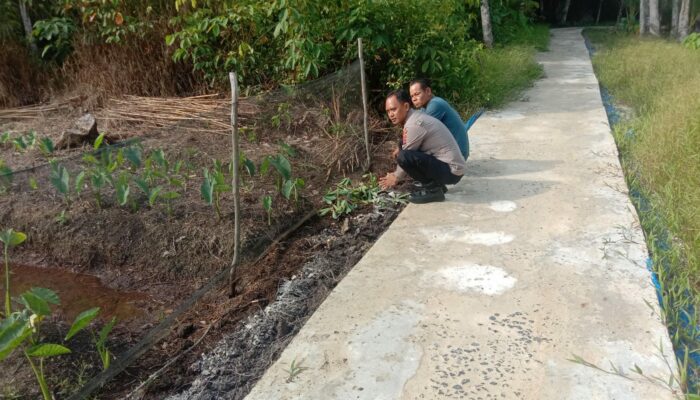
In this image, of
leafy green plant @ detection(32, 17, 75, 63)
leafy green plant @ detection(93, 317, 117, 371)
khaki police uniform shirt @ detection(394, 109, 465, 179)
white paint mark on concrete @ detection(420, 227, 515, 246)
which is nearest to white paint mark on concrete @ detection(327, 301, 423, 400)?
white paint mark on concrete @ detection(420, 227, 515, 246)

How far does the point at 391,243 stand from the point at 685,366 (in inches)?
65.2

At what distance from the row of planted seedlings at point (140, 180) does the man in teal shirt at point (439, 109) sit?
110 centimetres

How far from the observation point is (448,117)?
14.5ft

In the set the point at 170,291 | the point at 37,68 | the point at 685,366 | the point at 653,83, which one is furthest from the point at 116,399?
the point at 653,83

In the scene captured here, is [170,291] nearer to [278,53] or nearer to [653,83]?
[278,53]

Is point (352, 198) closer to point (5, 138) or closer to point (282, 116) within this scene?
point (282, 116)

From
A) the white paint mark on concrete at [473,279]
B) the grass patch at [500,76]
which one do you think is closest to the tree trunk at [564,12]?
the grass patch at [500,76]

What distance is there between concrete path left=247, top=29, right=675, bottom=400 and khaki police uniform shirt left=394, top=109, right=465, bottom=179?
296mm

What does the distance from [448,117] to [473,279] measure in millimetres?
1799

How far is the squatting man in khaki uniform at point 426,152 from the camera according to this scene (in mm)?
3955

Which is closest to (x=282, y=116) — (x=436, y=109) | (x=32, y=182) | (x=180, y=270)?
(x=436, y=109)

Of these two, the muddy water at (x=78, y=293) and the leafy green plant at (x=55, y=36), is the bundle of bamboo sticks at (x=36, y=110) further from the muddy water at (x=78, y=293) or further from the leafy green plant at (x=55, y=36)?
the muddy water at (x=78, y=293)

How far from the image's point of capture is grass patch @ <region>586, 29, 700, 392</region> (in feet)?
8.92

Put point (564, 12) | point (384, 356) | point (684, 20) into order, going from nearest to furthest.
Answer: point (384, 356) → point (684, 20) → point (564, 12)
